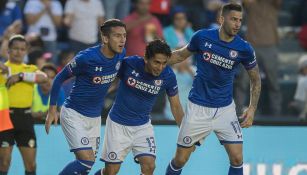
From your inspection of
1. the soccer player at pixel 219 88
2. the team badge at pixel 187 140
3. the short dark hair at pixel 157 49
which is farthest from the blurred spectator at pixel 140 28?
the short dark hair at pixel 157 49

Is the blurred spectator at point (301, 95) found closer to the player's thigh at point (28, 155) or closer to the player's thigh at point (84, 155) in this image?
the player's thigh at point (28, 155)

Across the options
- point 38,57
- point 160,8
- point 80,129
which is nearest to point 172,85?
point 80,129

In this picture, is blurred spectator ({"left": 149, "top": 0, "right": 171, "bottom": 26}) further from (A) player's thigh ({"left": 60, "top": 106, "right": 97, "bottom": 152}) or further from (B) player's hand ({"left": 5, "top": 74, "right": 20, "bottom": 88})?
(A) player's thigh ({"left": 60, "top": 106, "right": 97, "bottom": 152})

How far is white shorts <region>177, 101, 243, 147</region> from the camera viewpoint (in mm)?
12508

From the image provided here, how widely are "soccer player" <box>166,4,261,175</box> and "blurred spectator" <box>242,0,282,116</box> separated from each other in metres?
4.29

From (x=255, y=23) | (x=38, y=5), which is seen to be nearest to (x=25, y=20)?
(x=38, y=5)

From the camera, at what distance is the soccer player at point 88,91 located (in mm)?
11977

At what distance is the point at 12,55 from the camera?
1335cm

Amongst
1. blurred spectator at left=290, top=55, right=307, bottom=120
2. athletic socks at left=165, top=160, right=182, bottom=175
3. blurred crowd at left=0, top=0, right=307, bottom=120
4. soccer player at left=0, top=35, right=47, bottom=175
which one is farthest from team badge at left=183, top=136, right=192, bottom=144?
blurred spectator at left=290, top=55, right=307, bottom=120

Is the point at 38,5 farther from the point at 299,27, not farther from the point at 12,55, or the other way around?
the point at 299,27

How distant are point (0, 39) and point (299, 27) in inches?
234

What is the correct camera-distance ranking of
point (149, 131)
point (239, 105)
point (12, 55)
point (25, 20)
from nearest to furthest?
point (149, 131) < point (12, 55) < point (239, 105) < point (25, 20)

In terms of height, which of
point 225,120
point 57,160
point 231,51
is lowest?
point 57,160

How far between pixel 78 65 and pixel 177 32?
5561mm
